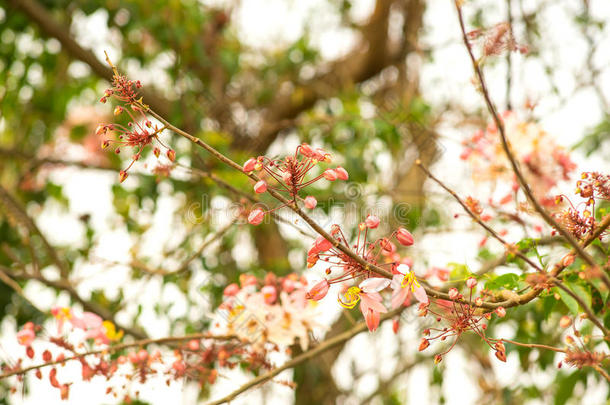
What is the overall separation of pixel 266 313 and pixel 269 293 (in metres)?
0.04

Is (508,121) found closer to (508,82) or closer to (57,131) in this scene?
(508,82)

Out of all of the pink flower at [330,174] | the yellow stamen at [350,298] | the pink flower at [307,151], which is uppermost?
the pink flower at [307,151]

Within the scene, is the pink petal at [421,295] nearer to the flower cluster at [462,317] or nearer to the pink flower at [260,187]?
the flower cluster at [462,317]

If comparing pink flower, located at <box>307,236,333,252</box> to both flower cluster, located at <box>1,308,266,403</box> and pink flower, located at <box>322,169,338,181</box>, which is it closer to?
pink flower, located at <box>322,169,338,181</box>

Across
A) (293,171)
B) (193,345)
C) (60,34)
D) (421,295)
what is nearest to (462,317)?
(421,295)

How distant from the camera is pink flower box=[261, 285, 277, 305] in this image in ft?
4.16

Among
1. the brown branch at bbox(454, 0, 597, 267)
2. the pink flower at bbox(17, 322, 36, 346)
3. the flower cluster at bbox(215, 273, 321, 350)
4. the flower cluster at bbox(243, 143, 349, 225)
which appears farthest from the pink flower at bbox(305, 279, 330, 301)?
the pink flower at bbox(17, 322, 36, 346)

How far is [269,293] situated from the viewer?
1273 mm

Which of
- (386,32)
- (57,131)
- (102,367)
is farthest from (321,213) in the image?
(57,131)

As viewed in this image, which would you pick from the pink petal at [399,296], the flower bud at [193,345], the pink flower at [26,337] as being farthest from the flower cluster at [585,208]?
the pink flower at [26,337]

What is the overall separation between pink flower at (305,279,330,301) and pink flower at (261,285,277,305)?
46 cm

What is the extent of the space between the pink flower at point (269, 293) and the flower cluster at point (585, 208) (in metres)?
0.62

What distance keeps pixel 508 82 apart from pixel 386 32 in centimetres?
151

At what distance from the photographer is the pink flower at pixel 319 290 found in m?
0.82
